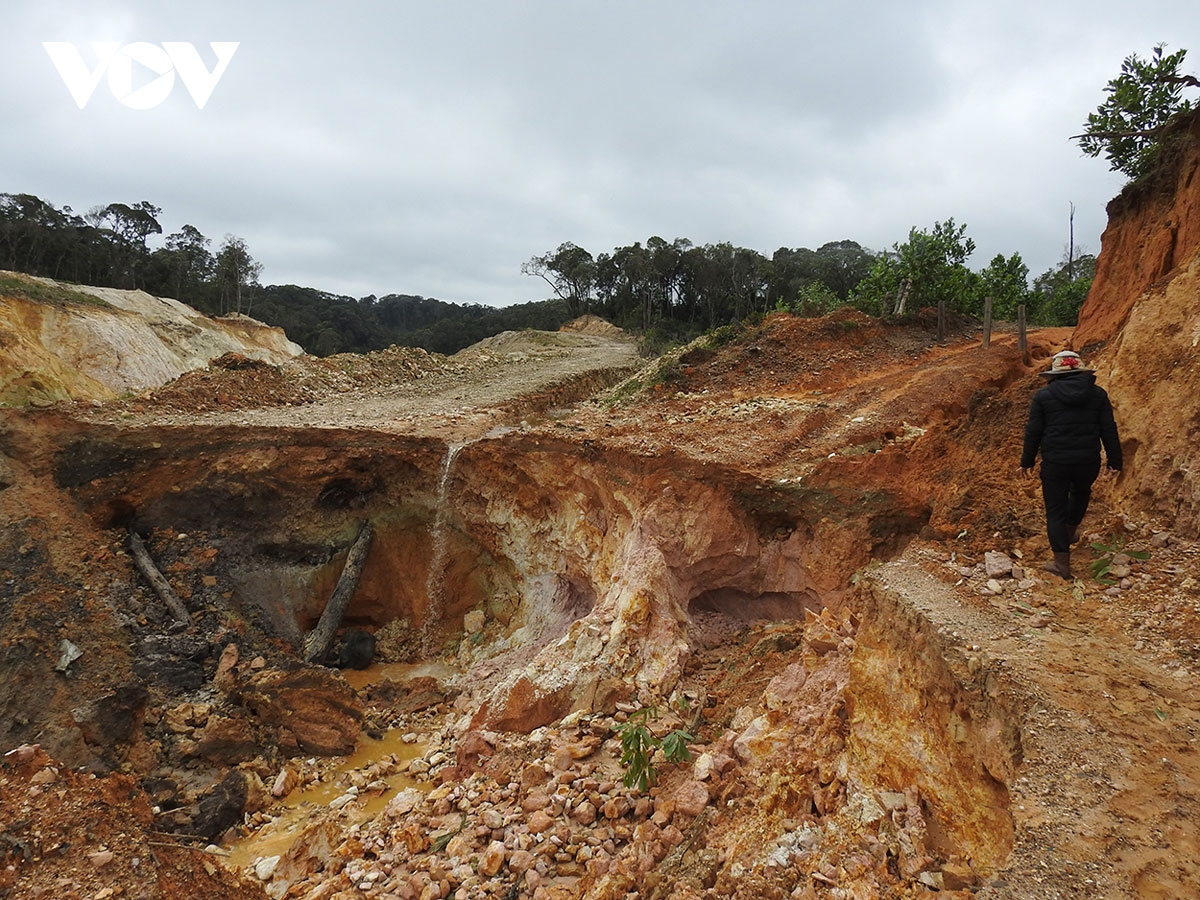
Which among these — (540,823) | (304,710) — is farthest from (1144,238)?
(304,710)

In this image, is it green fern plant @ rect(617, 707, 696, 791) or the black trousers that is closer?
the black trousers

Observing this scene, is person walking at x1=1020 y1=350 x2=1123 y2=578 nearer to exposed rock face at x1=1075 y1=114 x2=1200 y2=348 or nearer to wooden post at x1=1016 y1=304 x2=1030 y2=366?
exposed rock face at x1=1075 y1=114 x2=1200 y2=348

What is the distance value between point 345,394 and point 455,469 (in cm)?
740

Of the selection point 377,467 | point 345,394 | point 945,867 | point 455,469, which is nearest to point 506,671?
point 455,469

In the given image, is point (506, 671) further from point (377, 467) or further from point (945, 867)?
point (945, 867)

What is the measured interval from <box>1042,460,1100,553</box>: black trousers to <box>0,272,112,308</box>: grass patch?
23.7 metres

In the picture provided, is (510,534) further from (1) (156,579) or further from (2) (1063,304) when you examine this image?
(2) (1063,304)

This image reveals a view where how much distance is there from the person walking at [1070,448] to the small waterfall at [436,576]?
27.1 feet

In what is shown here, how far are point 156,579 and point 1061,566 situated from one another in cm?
1075

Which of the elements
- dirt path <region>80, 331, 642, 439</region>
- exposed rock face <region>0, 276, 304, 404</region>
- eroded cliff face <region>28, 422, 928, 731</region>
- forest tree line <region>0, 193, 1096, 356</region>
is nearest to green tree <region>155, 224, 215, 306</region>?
forest tree line <region>0, 193, 1096, 356</region>

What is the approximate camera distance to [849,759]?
370 cm

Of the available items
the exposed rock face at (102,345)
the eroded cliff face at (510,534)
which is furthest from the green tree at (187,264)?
the eroded cliff face at (510,534)

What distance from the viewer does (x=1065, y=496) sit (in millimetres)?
4156

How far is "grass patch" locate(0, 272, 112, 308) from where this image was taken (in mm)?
17422
